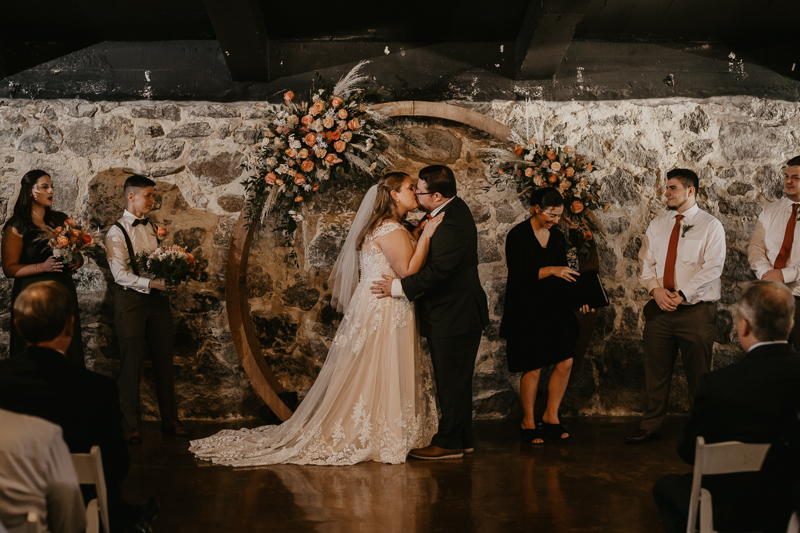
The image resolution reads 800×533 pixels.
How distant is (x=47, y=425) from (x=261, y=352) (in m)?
3.32

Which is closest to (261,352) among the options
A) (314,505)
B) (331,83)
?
(314,505)

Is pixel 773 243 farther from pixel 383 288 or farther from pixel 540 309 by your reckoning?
pixel 383 288

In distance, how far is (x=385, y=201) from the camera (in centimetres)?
399

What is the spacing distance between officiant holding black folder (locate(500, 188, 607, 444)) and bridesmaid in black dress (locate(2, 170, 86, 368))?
310cm

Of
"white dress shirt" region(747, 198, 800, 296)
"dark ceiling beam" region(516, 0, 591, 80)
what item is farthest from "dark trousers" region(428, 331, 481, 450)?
"dark ceiling beam" region(516, 0, 591, 80)

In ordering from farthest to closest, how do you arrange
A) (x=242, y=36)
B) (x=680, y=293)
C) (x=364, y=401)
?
1. (x=242, y=36)
2. (x=680, y=293)
3. (x=364, y=401)

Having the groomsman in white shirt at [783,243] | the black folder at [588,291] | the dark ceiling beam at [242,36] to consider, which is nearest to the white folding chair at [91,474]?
the black folder at [588,291]

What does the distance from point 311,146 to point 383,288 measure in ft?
4.04

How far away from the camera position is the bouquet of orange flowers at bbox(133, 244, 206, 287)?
414 centimetres

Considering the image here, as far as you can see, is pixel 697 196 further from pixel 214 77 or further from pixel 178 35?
pixel 178 35

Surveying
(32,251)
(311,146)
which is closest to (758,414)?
(311,146)

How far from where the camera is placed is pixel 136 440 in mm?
4148

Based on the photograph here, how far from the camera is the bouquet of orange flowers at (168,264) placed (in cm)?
414

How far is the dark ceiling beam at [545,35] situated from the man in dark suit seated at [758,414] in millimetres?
3005
